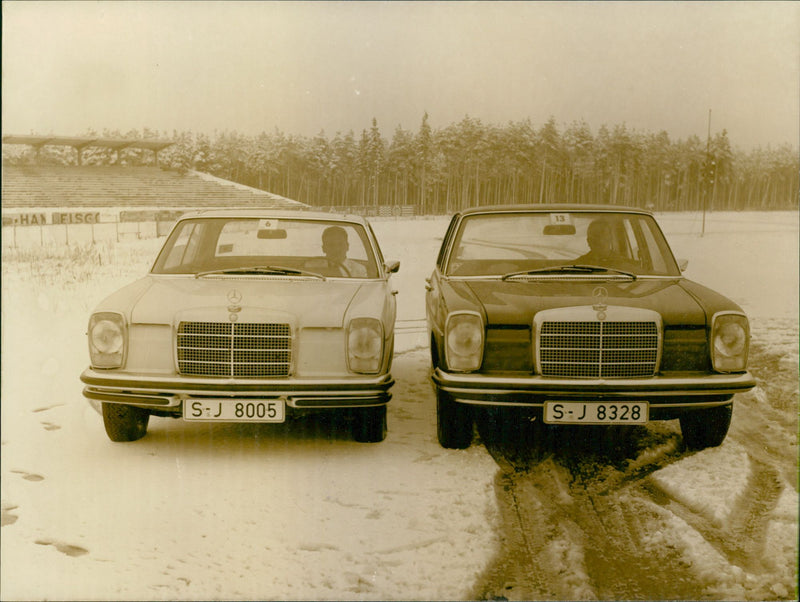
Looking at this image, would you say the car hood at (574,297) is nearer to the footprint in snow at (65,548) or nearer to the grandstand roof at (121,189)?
the footprint in snow at (65,548)

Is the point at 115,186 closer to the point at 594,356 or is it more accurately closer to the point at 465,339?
the point at 465,339

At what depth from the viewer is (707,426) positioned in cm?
466

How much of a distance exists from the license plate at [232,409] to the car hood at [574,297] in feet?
4.17

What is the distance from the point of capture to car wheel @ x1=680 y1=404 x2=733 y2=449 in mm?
4625

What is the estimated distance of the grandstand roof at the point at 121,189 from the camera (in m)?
42.5

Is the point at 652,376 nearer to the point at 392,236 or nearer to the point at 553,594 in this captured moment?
the point at 553,594

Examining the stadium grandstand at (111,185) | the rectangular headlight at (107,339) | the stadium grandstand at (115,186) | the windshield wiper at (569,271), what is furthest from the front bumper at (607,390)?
the stadium grandstand at (115,186)

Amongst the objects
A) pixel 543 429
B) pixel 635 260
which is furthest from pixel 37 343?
pixel 635 260

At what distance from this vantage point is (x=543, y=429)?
5398mm

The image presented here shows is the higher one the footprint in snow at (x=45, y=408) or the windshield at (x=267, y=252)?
the windshield at (x=267, y=252)

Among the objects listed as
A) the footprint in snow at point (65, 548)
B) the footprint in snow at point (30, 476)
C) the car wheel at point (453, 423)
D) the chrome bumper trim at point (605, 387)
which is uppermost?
the chrome bumper trim at point (605, 387)

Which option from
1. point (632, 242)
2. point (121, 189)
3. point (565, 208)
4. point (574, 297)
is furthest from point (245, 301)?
point (121, 189)

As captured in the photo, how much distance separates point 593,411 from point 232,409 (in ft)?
6.89

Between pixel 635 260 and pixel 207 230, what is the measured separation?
3.31 metres
